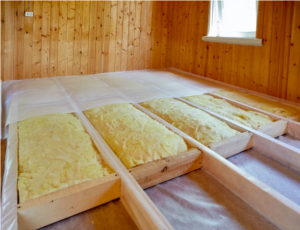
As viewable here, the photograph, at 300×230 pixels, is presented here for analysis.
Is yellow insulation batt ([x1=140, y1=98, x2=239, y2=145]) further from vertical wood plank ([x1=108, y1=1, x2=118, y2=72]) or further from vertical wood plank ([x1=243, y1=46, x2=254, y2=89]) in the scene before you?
vertical wood plank ([x1=108, y1=1, x2=118, y2=72])

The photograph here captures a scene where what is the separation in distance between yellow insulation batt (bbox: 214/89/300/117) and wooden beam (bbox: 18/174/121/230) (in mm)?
1884

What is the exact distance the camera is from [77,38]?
153 inches

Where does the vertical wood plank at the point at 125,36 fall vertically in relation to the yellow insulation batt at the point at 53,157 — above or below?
above

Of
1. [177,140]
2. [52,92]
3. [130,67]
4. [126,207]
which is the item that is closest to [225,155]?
[177,140]

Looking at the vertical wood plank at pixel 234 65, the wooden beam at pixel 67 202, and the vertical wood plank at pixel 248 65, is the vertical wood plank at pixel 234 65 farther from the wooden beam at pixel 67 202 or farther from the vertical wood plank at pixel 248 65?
the wooden beam at pixel 67 202

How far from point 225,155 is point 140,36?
133 inches

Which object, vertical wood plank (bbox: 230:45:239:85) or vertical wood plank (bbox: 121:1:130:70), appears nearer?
vertical wood plank (bbox: 230:45:239:85)

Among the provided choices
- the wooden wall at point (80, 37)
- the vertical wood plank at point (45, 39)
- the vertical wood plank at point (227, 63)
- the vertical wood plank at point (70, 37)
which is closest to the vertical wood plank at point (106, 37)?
the wooden wall at point (80, 37)

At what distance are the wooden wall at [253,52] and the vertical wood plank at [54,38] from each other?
85.6 inches

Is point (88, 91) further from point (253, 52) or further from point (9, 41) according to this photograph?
point (253, 52)

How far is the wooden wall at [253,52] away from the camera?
8.61ft

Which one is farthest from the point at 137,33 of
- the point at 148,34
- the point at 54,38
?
the point at 54,38

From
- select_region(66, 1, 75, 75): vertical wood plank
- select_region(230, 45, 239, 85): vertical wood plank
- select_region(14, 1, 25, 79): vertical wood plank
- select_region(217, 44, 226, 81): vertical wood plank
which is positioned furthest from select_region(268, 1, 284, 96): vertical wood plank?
select_region(14, 1, 25, 79): vertical wood plank

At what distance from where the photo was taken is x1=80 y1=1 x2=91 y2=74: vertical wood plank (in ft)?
12.6
